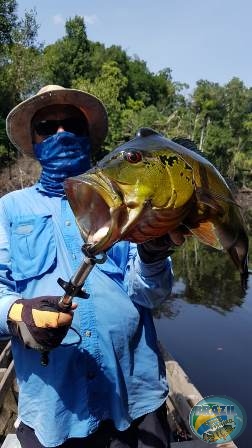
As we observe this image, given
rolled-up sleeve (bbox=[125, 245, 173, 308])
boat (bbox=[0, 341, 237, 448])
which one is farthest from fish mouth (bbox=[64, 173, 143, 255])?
boat (bbox=[0, 341, 237, 448])

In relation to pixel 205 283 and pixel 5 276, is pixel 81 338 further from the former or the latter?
pixel 205 283

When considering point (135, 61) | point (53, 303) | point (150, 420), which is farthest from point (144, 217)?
point (135, 61)

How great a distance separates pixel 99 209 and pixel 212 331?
8678 mm

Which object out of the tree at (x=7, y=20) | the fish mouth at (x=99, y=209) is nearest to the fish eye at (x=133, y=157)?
the fish mouth at (x=99, y=209)

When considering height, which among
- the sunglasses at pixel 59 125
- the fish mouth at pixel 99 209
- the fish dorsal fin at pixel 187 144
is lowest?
the fish mouth at pixel 99 209

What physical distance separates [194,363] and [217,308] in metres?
3.13

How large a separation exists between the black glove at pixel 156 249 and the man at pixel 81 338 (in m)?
0.05

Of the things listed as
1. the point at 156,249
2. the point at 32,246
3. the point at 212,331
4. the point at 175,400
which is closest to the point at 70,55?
the point at 212,331

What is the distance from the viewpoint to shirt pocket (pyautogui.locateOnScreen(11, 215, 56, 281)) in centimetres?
205

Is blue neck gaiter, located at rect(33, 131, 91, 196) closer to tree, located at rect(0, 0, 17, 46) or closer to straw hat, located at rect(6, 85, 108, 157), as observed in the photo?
straw hat, located at rect(6, 85, 108, 157)

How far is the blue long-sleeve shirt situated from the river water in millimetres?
Answer: 4613

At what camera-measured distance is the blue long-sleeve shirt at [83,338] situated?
198cm

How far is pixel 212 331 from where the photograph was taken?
952cm

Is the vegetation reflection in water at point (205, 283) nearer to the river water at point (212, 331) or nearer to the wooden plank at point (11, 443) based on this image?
the river water at point (212, 331)
